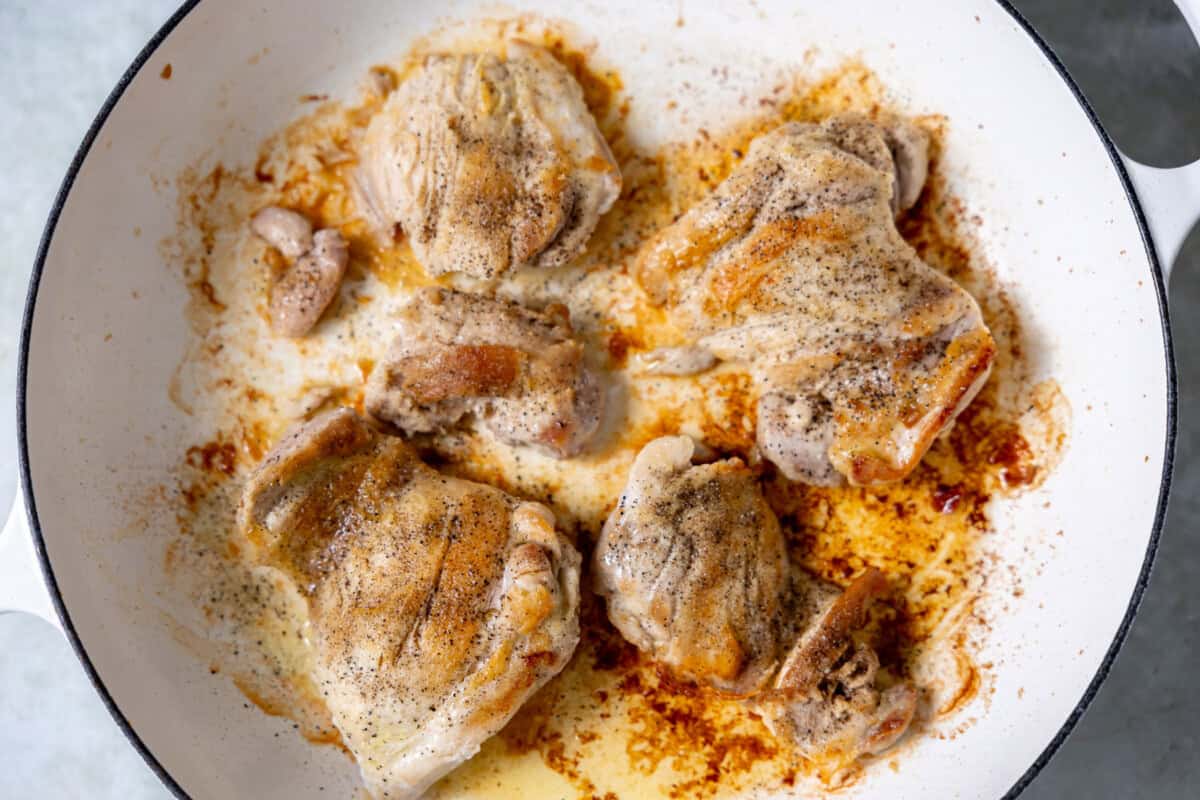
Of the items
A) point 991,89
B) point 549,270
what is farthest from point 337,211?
point 991,89

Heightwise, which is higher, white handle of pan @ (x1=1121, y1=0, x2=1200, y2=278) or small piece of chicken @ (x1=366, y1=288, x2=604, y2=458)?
white handle of pan @ (x1=1121, y1=0, x2=1200, y2=278)

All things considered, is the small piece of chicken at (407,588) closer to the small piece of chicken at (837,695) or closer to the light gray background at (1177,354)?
the small piece of chicken at (837,695)

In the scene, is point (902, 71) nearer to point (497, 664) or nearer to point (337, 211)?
point (337, 211)

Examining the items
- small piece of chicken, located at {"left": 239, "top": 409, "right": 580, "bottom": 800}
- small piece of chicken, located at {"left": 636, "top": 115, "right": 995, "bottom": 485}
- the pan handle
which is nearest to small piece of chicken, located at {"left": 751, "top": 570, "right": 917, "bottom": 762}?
small piece of chicken, located at {"left": 636, "top": 115, "right": 995, "bottom": 485}

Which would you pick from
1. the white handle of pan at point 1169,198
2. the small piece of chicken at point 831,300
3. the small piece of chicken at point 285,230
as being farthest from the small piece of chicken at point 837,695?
the small piece of chicken at point 285,230

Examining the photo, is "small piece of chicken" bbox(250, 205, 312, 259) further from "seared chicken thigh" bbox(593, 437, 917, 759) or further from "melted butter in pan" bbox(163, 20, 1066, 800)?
"seared chicken thigh" bbox(593, 437, 917, 759)
